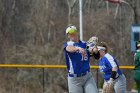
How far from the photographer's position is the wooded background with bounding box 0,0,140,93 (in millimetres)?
35438

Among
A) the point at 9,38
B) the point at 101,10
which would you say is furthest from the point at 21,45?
the point at 101,10

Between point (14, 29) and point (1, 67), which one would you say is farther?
point (14, 29)

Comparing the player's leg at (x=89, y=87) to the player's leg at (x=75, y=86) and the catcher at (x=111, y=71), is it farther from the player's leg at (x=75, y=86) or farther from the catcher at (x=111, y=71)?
the catcher at (x=111, y=71)

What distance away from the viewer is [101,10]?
119 ft

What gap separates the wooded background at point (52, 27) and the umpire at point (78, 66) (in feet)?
84.8

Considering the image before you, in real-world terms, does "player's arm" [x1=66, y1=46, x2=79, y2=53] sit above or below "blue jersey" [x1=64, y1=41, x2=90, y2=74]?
above

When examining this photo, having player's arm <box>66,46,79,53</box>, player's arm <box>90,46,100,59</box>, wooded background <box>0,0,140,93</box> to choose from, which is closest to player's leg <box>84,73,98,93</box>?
player's arm <box>90,46,100,59</box>

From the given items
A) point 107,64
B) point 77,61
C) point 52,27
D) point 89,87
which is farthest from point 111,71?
point 52,27

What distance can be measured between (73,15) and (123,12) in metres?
3.55

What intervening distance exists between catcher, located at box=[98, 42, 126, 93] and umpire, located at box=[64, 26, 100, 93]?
534mm

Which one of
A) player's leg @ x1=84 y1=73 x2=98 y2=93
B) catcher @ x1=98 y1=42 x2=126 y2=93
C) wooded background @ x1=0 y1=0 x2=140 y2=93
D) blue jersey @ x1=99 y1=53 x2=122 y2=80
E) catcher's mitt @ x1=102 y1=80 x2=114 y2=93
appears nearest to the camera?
player's leg @ x1=84 y1=73 x2=98 y2=93

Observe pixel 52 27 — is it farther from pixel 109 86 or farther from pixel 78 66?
pixel 78 66

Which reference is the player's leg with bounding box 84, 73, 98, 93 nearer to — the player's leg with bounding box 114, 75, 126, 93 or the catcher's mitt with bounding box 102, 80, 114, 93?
the catcher's mitt with bounding box 102, 80, 114, 93

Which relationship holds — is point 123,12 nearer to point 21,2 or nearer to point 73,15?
point 73,15
